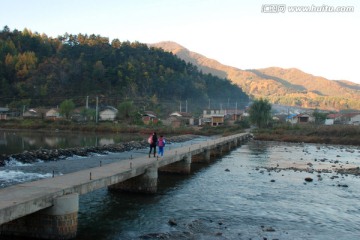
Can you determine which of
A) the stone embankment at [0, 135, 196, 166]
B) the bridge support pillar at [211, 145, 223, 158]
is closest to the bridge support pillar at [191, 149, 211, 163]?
the bridge support pillar at [211, 145, 223, 158]

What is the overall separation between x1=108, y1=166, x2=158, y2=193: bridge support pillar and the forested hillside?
347ft

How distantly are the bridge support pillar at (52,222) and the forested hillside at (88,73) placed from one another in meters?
112

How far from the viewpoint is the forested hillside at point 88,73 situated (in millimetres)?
123312

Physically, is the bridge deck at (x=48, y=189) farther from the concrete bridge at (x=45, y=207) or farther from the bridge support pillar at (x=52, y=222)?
the bridge support pillar at (x=52, y=222)

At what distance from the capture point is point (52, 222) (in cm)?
1062

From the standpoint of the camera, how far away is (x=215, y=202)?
57.4 ft

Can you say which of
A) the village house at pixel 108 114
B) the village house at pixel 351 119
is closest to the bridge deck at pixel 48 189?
the village house at pixel 108 114

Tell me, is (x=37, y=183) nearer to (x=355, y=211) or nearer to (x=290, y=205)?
(x=290, y=205)

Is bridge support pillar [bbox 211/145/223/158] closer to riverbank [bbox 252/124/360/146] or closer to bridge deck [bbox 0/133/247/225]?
bridge deck [bbox 0/133/247/225]

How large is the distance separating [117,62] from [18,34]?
171 feet

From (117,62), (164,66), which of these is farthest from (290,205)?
(164,66)

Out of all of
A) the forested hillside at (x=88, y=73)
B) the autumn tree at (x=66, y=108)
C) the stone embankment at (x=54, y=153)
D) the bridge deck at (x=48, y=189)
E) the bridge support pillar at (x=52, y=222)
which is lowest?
the stone embankment at (x=54, y=153)

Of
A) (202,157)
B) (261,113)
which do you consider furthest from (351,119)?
(202,157)

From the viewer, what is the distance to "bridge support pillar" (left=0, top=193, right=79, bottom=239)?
10594 mm
